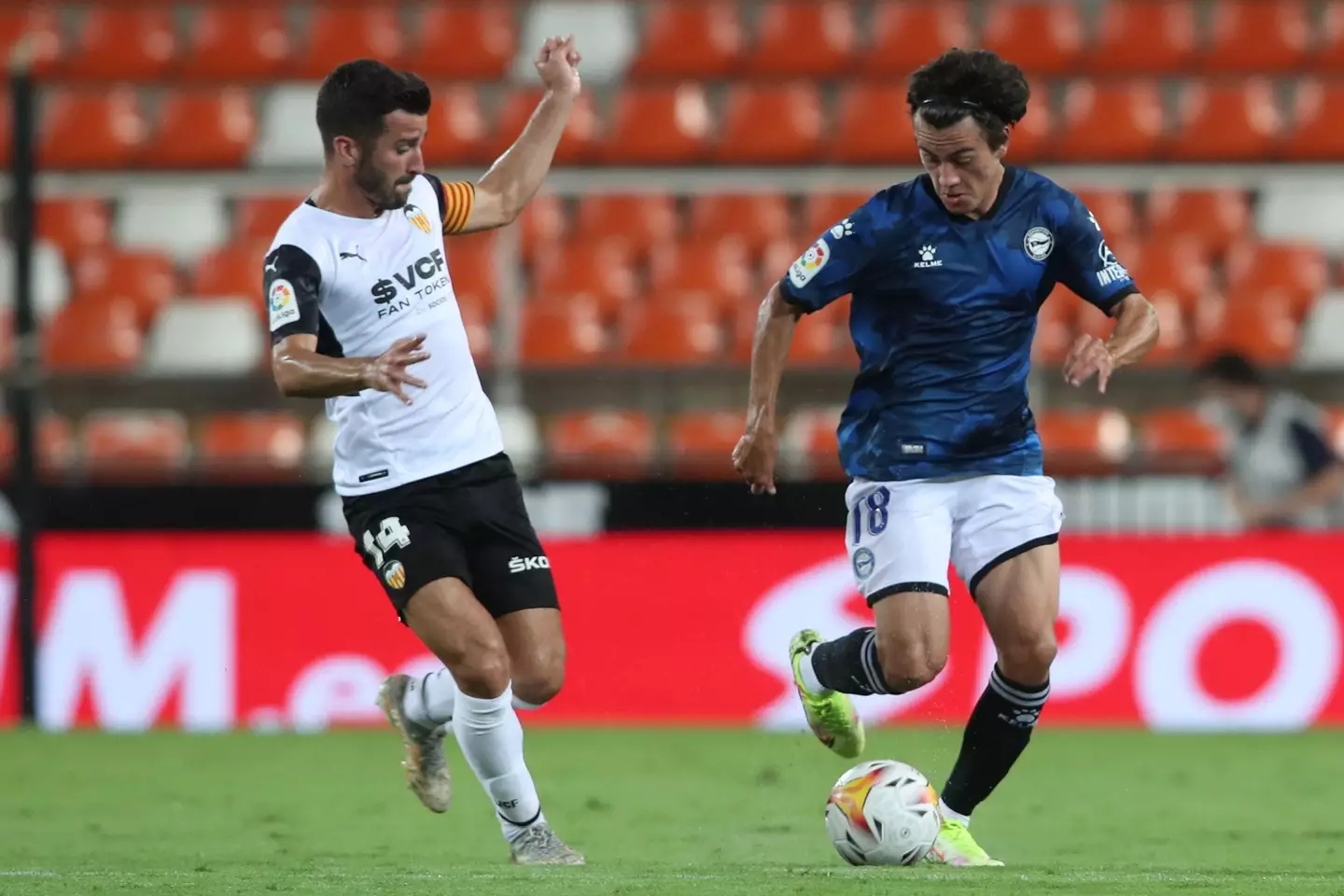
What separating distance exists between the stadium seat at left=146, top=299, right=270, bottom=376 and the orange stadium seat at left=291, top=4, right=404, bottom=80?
9.34ft

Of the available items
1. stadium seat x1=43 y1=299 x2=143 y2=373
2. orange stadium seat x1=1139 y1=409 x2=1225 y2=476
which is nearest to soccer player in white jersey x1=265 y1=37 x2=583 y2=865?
orange stadium seat x1=1139 y1=409 x2=1225 y2=476

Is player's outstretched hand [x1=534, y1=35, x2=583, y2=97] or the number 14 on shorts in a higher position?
player's outstretched hand [x1=534, y1=35, x2=583, y2=97]

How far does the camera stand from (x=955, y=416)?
21.0 ft

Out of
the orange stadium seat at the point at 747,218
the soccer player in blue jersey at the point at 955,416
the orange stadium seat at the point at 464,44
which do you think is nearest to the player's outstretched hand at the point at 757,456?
the soccer player in blue jersey at the point at 955,416

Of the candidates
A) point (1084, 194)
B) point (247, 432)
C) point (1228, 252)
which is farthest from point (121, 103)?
point (1228, 252)

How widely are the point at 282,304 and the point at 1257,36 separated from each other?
37.8ft

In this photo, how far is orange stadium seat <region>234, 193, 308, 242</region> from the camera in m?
14.3

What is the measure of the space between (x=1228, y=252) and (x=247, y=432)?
652cm

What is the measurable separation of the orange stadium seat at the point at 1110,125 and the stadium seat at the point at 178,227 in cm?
581

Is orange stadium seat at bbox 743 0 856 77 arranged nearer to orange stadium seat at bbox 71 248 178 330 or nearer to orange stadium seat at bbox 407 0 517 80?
orange stadium seat at bbox 407 0 517 80

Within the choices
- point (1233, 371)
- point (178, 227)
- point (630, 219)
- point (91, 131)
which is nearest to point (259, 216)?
point (178, 227)

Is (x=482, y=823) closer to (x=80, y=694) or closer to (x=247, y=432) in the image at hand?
(x=80, y=694)

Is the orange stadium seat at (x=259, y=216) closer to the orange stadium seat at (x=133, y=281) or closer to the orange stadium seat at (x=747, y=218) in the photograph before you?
the orange stadium seat at (x=133, y=281)

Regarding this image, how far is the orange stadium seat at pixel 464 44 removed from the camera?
15.9m
